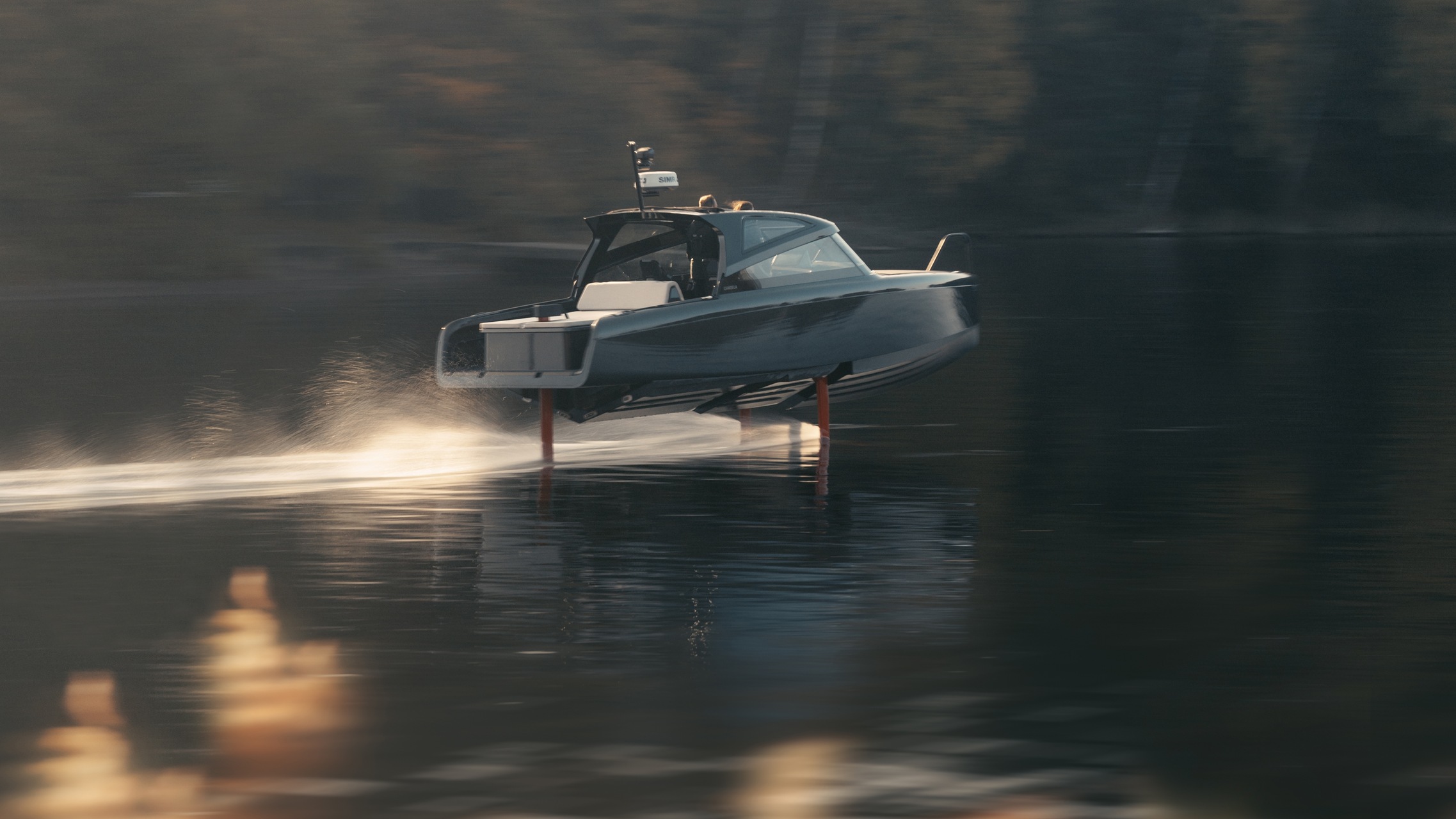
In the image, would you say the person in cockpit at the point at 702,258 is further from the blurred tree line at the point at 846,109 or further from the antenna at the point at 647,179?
the blurred tree line at the point at 846,109

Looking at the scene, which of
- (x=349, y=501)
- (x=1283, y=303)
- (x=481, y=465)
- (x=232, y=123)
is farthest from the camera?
(x=232, y=123)

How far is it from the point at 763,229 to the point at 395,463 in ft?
10.2

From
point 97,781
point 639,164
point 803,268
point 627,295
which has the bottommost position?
point 97,781

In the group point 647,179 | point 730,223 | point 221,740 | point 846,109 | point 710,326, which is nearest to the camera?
point 221,740

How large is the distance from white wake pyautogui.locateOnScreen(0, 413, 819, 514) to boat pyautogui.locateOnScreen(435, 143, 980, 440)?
33 centimetres

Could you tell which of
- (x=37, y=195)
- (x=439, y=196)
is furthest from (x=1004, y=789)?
(x=439, y=196)

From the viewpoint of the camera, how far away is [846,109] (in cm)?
6844

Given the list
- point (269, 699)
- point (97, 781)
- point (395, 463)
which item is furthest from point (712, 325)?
point (97, 781)

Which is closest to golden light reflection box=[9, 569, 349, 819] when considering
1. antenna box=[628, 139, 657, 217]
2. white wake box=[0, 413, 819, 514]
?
white wake box=[0, 413, 819, 514]

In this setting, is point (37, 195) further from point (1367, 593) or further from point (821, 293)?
point (1367, 593)

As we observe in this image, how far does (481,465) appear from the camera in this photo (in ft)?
46.7

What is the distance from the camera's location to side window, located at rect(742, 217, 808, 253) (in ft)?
48.1

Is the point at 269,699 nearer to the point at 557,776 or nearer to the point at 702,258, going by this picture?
the point at 557,776

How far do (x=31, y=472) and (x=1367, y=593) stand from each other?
8478 millimetres
